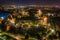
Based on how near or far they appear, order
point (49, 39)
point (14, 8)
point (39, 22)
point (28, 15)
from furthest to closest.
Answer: point (14, 8) < point (28, 15) < point (39, 22) < point (49, 39)

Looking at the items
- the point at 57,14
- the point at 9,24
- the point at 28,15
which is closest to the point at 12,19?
the point at 9,24

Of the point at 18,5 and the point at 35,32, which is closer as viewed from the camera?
the point at 35,32

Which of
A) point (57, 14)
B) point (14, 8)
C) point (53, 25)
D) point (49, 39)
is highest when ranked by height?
point (14, 8)

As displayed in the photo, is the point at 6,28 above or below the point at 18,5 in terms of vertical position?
below

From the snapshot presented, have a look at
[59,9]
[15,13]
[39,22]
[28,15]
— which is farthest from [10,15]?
[59,9]

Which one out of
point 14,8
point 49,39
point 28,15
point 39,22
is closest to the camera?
point 49,39

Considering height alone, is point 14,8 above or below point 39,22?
above

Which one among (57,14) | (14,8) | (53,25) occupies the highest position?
(14,8)

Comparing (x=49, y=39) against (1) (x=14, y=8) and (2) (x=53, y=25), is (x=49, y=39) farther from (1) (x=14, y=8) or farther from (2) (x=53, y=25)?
(1) (x=14, y=8)

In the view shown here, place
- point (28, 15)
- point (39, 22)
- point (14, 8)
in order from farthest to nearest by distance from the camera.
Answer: point (14, 8) → point (28, 15) → point (39, 22)

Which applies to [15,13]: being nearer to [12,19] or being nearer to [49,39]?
[12,19]
